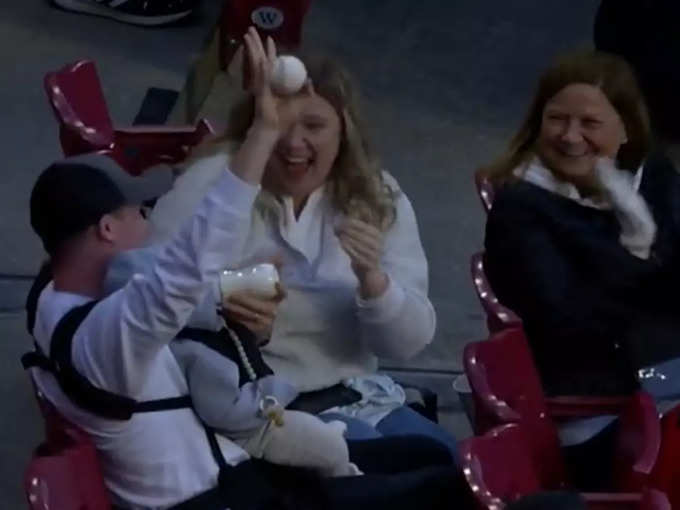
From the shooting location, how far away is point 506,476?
9.73 ft

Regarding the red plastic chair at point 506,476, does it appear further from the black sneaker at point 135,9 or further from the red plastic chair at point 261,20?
the black sneaker at point 135,9

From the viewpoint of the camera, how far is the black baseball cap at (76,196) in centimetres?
276

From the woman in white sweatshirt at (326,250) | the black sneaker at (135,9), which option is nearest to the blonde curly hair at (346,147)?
the woman in white sweatshirt at (326,250)

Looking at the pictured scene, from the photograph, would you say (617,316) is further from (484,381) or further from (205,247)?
(205,247)

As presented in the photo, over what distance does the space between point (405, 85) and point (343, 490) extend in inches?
140

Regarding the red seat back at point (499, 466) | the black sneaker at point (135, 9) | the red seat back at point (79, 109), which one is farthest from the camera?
the black sneaker at point (135, 9)

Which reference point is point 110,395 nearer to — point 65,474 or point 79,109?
point 65,474

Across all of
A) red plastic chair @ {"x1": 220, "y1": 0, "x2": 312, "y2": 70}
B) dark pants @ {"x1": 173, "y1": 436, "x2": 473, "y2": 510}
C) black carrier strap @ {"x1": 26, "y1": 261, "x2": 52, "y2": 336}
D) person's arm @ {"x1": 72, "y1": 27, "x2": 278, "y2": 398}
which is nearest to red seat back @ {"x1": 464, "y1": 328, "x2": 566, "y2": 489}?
dark pants @ {"x1": 173, "y1": 436, "x2": 473, "y2": 510}

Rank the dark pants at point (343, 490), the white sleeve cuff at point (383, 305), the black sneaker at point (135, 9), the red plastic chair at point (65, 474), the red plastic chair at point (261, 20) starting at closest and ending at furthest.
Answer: the red plastic chair at point (65, 474) → the dark pants at point (343, 490) → the white sleeve cuff at point (383, 305) → the red plastic chair at point (261, 20) → the black sneaker at point (135, 9)

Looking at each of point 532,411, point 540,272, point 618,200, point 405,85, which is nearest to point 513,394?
point 532,411

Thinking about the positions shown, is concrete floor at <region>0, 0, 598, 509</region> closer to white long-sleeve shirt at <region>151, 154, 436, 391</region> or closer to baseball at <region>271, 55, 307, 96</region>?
white long-sleeve shirt at <region>151, 154, 436, 391</region>

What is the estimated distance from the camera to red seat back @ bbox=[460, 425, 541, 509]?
9.29 ft

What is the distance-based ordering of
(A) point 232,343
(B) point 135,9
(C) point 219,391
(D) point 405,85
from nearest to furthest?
(C) point 219,391 < (A) point 232,343 < (D) point 405,85 < (B) point 135,9

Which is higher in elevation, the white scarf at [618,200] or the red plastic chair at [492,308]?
the white scarf at [618,200]
